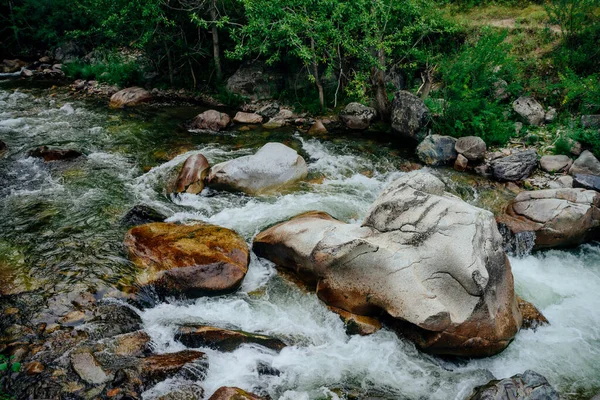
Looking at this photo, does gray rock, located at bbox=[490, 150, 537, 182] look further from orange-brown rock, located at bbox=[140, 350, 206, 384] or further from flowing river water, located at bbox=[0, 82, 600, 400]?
orange-brown rock, located at bbox=[140, 350, 206, 384]

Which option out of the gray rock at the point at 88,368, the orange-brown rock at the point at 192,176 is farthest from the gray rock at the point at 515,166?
the gray rock at the point at 88,368

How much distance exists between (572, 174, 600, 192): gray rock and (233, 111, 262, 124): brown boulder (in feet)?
31.2

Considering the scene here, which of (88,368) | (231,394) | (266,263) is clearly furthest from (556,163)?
(88,368)

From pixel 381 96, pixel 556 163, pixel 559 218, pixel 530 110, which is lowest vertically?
pixel 559 218

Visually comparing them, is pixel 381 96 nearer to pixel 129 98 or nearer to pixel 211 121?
pixel 211 121

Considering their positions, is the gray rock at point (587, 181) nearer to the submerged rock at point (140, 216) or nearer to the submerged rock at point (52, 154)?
the submerged rock at point (140, 216)

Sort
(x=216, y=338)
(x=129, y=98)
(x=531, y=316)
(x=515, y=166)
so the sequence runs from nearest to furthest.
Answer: (x=216, y=338), (x=531, y=316), (x=515, y=166), (x=129, y=98)

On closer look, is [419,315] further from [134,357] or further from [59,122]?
[59,122]

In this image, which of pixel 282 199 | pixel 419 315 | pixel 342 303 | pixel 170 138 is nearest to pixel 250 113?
pixel 170 138

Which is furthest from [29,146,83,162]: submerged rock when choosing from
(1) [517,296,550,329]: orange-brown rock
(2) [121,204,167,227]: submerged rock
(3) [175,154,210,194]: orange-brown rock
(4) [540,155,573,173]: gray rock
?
(4) [540,155,573,173]: gray rock

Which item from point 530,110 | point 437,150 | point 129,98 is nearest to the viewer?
point 437,150

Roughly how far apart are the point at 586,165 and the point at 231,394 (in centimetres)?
976

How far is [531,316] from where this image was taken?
21.9ft

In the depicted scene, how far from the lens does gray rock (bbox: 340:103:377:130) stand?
13.5 metres
